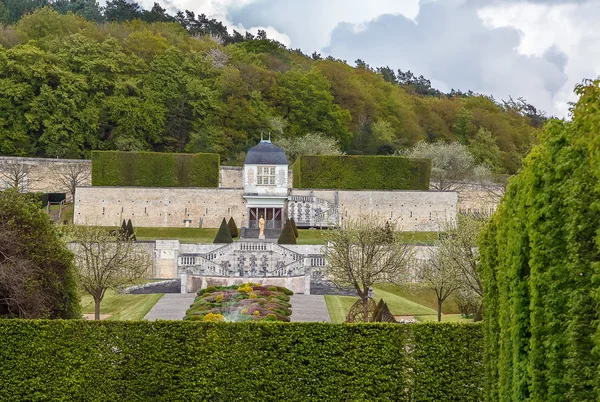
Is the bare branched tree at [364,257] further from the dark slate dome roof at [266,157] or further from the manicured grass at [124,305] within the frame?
the dark slate dome roof at [266,157]

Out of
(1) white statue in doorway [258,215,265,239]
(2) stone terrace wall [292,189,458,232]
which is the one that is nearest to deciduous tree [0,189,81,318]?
(1) white statue in doorway [258,215,265,239]

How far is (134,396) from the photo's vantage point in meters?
12.6

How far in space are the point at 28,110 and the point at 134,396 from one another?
37.5m

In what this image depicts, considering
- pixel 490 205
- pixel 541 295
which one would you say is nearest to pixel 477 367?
pixel 541 295

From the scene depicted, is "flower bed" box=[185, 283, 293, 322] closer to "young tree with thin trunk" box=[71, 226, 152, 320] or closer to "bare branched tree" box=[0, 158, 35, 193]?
"young tree with thin trunk" box=[71, 226, 152, 320]

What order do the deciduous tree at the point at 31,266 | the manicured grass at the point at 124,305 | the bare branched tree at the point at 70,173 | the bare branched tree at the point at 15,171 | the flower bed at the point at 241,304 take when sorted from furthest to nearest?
the bare branched tree at the point at 70,173 → the bare branched tree at the point at 15,171 → the manicured grass at the point at 124,305 → the flower bed at the point at 241,304 → the deciduous tree at the point at 31,266

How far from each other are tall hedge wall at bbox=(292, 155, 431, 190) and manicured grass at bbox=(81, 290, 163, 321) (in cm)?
1698

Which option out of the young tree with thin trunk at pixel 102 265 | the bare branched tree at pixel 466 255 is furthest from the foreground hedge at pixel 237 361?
the bare branched tree at pixel 466 255

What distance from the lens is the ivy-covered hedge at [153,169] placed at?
4081 cm

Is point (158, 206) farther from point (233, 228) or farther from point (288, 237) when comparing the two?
point (288, 237)

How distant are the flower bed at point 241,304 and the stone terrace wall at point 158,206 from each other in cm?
1381

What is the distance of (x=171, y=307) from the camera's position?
23672mm

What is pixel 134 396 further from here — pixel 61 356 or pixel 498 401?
pixel 498 401

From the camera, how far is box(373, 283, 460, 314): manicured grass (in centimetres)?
2699
